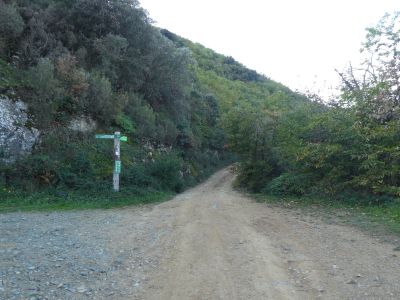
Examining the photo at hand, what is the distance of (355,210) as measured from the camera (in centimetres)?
1295

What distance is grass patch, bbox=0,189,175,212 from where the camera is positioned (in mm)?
12966

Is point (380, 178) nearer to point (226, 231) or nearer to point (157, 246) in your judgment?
point (226, 231)

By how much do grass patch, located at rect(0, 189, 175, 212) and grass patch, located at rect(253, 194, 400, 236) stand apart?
5.23 meters

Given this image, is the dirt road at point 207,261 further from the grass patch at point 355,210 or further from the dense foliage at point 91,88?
the dense foliage at point 91,88

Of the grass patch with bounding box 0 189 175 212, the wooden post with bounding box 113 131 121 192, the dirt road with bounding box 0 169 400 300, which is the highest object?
the wooden post with bounding box 113 131 121 192

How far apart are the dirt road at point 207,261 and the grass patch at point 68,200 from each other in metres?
2.09

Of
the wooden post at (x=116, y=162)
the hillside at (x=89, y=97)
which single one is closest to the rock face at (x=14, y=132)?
the hillside at (x=89, y=97)

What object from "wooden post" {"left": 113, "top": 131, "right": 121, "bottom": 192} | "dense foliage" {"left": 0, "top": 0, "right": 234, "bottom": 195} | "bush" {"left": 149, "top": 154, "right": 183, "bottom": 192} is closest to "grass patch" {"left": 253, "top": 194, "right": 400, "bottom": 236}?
"bush" {"left": 149, "top": 154, "right": 183, "bottom": 192}

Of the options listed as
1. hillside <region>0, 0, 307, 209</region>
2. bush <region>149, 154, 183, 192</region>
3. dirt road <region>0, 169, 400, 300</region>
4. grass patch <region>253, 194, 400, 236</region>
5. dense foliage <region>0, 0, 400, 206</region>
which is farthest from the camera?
bush <region>149, 154, 183, 192</region>

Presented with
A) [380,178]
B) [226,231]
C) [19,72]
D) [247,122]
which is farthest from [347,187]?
[19,72]

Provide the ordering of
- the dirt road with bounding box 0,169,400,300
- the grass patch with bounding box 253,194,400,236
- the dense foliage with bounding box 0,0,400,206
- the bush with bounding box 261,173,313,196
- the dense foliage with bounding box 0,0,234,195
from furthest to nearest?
the bush with bounding box 261,173,313,196 → the dense foliage with bounding box 0,0,234,195 → the dense foliage with bounding box 0,0,400,206 → the grass patch with bounding box 253,194,400,236 → the dirt road with bounding box 0,169,400,300

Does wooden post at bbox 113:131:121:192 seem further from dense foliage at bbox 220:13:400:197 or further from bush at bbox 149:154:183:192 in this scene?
dense foliage at bbox 220:13:400:197

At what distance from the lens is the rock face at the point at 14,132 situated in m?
14.9

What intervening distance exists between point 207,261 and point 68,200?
8700 millimetres
